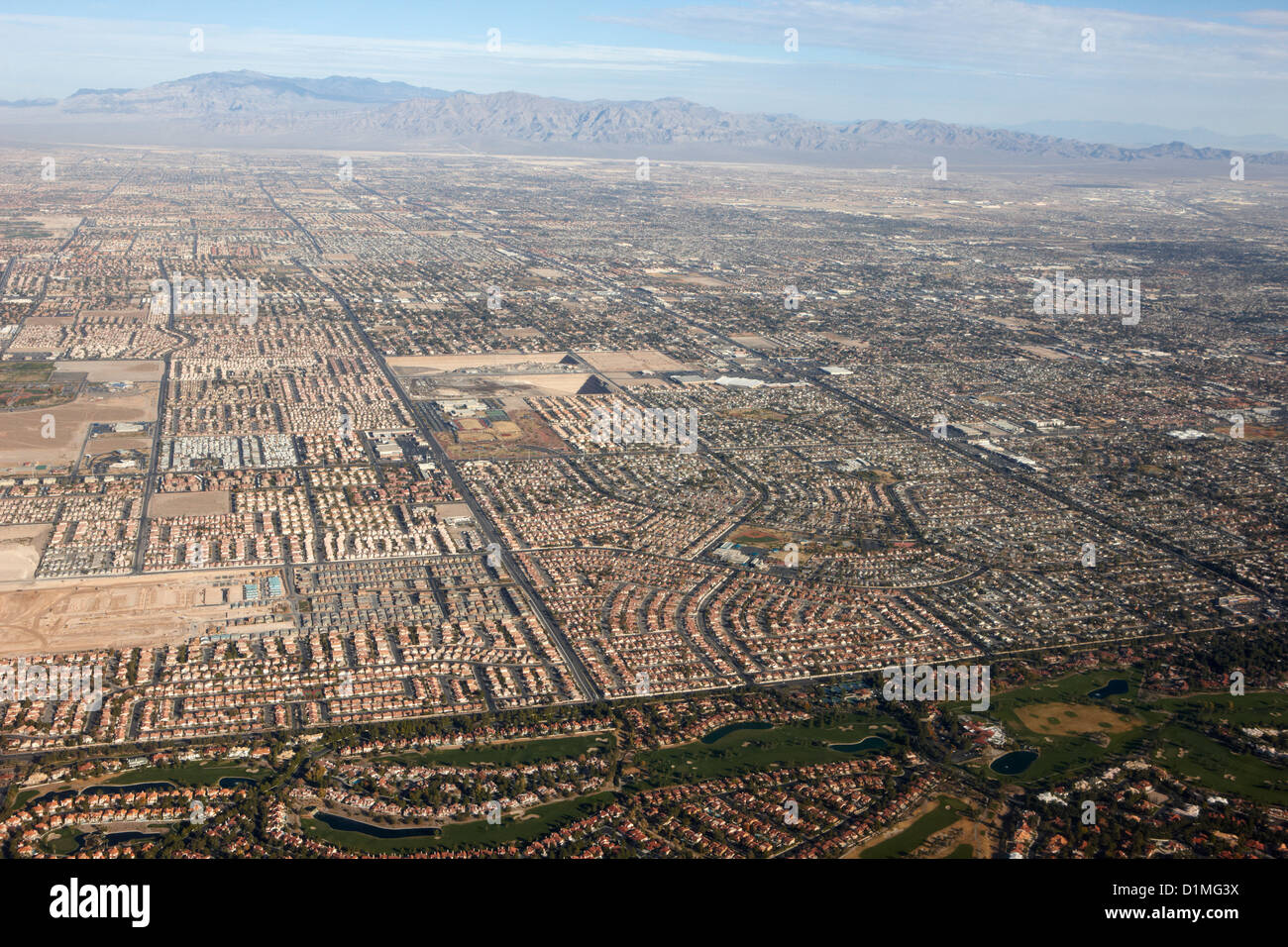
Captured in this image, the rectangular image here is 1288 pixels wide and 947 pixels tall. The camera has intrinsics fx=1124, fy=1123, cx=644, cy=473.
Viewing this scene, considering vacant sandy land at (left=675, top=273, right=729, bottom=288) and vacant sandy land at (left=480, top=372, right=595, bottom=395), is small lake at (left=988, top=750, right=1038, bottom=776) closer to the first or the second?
vacant sandy land at (left=480, top=372, right=595, bottom=395)

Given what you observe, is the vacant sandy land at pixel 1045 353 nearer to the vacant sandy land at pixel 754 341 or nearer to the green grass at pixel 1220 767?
the vacant sandy land at pixel 754 341

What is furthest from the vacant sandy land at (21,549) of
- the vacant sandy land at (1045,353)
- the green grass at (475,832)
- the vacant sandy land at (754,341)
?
the vacant sandy land at (1045,353)

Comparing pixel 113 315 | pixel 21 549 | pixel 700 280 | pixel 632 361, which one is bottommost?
pixel 21 549

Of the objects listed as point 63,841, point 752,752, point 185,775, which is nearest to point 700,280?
point 752,752

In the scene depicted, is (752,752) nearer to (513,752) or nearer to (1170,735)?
(513,752)

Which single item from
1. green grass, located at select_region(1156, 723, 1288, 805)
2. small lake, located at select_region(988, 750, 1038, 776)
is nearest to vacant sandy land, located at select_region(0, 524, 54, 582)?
small lake, located at select_region(988, 750, 1038, 776)

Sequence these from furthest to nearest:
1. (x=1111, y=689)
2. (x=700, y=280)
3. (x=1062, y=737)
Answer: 1. (x=700, y=280)
2. (x=1111, y=689)
3. (x=1062, y=737)

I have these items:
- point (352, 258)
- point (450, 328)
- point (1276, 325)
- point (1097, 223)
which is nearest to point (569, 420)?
point (450, 328)
